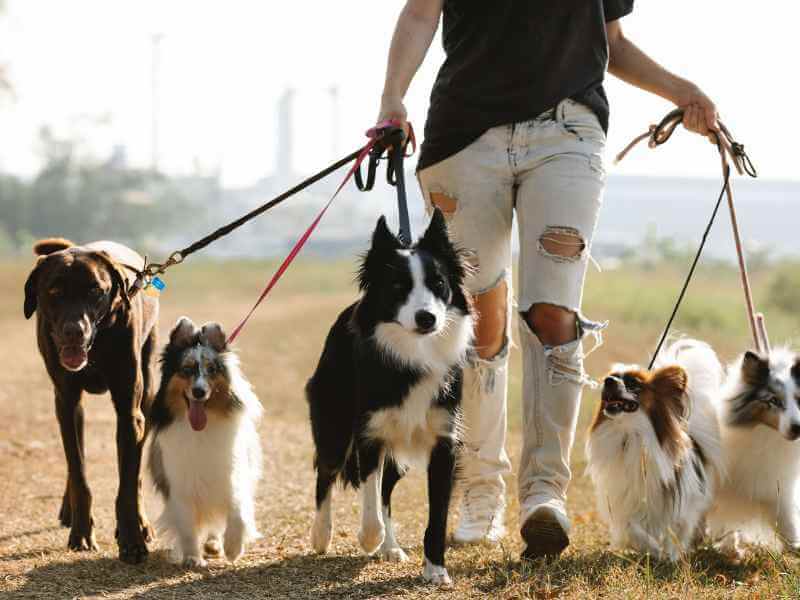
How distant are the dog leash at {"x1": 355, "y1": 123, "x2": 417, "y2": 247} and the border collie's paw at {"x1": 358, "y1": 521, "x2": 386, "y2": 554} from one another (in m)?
Answer: 1.20

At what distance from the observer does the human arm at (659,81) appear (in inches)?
205

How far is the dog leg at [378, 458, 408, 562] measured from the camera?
4.89 meters

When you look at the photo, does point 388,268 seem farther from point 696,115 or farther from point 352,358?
point 696,115

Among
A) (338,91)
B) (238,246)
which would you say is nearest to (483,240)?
(238,246)

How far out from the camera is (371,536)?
4793 millimetres

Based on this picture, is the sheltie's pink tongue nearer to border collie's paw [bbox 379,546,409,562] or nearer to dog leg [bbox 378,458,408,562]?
dog leg [bbox 378,458,408,562]

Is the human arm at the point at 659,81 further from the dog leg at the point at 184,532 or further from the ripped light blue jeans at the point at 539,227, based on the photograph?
the dog leg at the point at 184,532

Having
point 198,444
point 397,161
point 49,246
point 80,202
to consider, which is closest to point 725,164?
point 397,161

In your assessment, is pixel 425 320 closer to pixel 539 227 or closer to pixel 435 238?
pixel 435 238

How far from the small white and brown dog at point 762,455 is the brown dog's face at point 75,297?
2.88 m

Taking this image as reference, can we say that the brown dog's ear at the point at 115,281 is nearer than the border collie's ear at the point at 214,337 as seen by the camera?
Yes

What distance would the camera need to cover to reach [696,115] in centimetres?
524

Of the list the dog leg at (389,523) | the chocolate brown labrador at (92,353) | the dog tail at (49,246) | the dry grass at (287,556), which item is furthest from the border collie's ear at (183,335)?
the dog leg at (389,523)

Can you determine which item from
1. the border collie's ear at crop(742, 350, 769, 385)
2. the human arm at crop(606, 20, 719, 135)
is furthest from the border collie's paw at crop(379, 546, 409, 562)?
the human arm at crop(606, 20, 719, 135)
